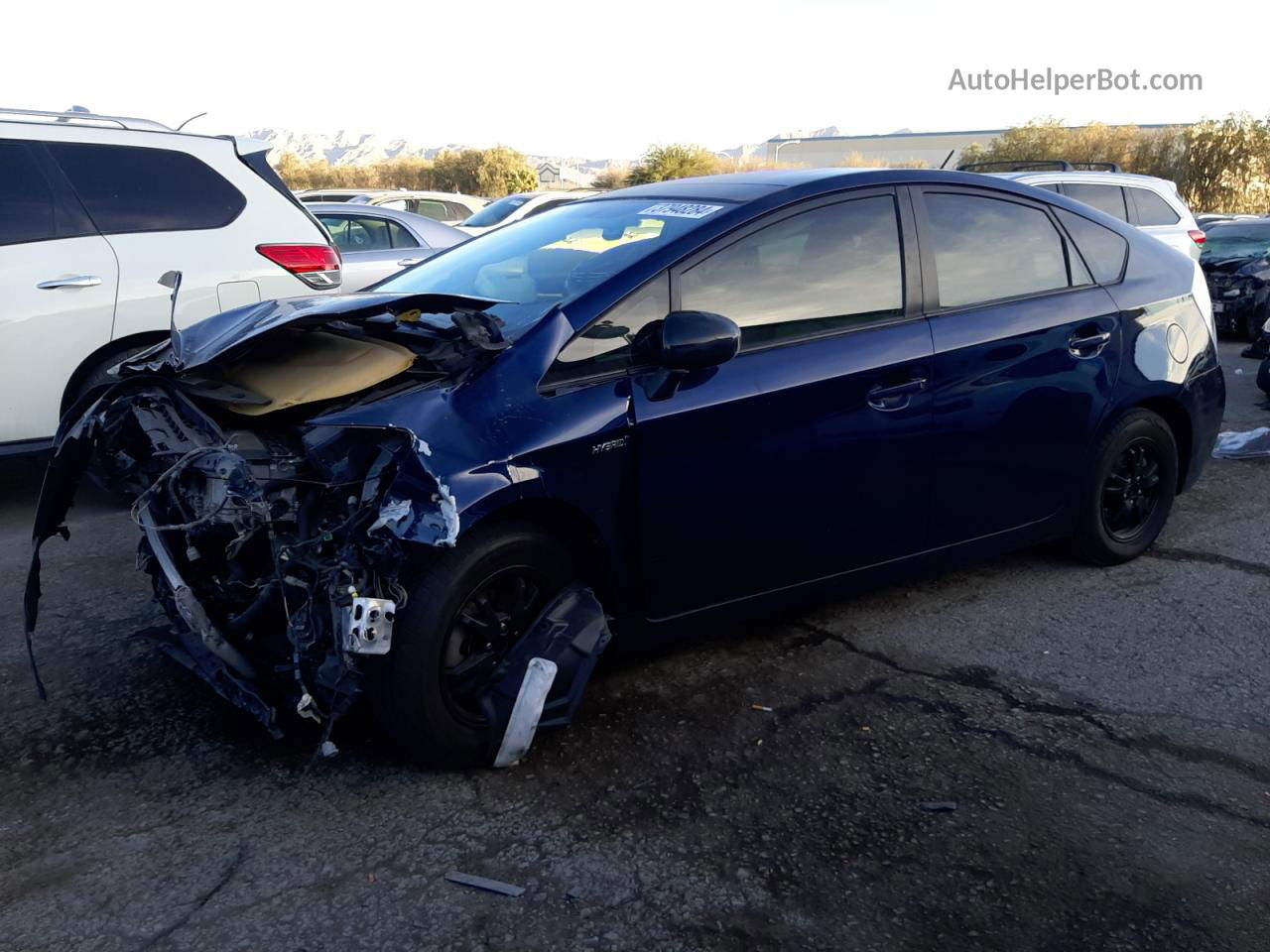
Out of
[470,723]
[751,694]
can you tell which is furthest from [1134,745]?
[470,723]

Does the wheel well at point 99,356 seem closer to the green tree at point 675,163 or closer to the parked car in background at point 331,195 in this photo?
the parked car in background at point 331,195

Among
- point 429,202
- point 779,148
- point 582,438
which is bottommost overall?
point 582,438

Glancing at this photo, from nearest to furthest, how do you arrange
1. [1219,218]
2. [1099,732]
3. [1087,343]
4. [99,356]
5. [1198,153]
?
[1099,732]
[1087,343]
[99,356]
[1219,218]
[1198,153]

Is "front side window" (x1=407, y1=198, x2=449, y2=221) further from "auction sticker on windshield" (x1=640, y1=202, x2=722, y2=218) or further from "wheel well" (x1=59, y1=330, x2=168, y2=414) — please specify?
"auction sticker on windshield" (x1=640, y1=202, x2=722, y2=218)

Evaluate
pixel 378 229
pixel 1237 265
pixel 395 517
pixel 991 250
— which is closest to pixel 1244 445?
pixel 991 250

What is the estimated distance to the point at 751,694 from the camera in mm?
3762

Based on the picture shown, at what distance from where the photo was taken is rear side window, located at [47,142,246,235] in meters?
5.95

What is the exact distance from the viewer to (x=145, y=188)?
20.1 ft

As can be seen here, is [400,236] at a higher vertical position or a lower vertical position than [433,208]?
lower

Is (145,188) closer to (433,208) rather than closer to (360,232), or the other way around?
(360,232)

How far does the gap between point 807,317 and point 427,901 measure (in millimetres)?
2280

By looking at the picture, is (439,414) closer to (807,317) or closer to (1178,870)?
(807,317)

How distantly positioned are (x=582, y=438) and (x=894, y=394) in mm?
1286

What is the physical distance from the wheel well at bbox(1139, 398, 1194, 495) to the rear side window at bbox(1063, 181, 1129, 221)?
260 inches
